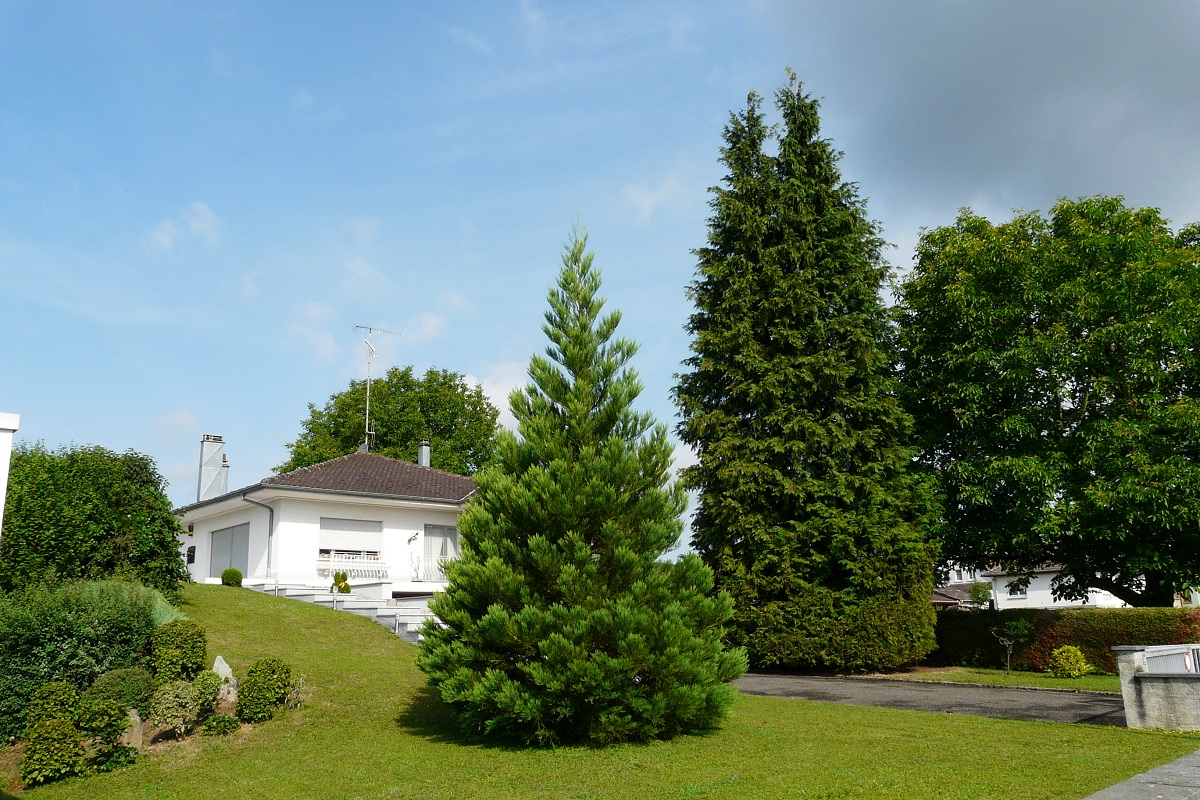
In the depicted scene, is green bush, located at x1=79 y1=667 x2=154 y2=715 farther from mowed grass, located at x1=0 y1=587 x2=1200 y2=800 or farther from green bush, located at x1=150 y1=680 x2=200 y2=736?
mowed grass, located at x1=0 y1=587 x2=1200 y2=800

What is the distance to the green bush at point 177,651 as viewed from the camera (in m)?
11.8

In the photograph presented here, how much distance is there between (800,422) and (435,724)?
13326mm

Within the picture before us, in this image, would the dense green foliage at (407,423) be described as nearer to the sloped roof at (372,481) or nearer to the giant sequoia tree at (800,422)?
the sloped roof at (372,481)

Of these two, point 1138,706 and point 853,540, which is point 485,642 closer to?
point 1138,706

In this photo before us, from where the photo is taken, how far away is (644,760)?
31.7 feet

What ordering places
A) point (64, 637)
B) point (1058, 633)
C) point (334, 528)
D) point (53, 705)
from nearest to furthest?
1. point (53, 705)
2. point (64, 637)
3. point (1058, 633)
4. point (334, 528)

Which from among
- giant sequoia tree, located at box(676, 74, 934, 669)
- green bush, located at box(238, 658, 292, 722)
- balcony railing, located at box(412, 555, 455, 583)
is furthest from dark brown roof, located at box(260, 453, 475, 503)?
green bush, located at box(238, 658, 292, 722)

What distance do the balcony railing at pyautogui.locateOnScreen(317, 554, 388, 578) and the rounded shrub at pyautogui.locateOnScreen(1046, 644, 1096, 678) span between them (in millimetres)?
19115

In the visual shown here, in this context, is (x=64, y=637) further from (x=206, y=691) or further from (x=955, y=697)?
(x=955, y=697)

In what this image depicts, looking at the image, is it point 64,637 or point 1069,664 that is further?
point 1069,664

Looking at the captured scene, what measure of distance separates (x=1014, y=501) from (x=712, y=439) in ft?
27.6

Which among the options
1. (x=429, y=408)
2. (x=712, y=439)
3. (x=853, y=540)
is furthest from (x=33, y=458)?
(x=429, y=408)

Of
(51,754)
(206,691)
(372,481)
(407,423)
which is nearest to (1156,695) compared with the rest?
(206,691)

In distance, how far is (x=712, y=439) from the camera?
23.7 meters
